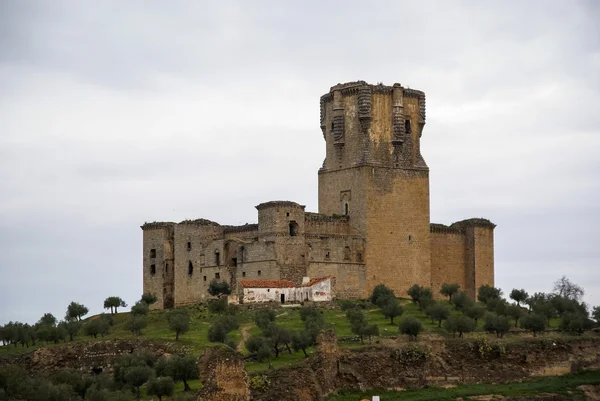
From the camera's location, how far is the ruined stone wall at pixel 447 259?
88.7 metres

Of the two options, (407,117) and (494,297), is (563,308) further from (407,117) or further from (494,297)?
(407,117)

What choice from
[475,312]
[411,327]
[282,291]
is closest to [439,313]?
[475,312]

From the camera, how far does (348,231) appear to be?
86312 millimetres

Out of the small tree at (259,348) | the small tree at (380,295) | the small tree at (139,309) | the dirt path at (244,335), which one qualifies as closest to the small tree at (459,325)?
the small tree at (380,295)

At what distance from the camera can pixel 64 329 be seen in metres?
78.6

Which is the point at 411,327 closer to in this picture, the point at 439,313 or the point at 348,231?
the point at 439,313

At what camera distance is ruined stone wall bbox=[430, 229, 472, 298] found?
8869 centimetres

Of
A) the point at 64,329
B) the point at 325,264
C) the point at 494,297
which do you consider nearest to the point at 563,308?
the point at 494,297

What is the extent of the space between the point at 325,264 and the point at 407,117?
9.47 metres

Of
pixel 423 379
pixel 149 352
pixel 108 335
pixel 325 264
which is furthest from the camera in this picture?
pixel 325 264

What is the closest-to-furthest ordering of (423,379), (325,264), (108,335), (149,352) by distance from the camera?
(423,379) < (149,352) < (108,335) < (325,264)

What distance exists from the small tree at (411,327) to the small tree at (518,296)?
13.8 metres

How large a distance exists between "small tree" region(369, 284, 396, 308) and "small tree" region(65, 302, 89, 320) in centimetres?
1534

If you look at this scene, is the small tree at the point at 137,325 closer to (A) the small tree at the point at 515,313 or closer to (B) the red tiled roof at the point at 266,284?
(B) the red tiled roof at the point at 266,284
